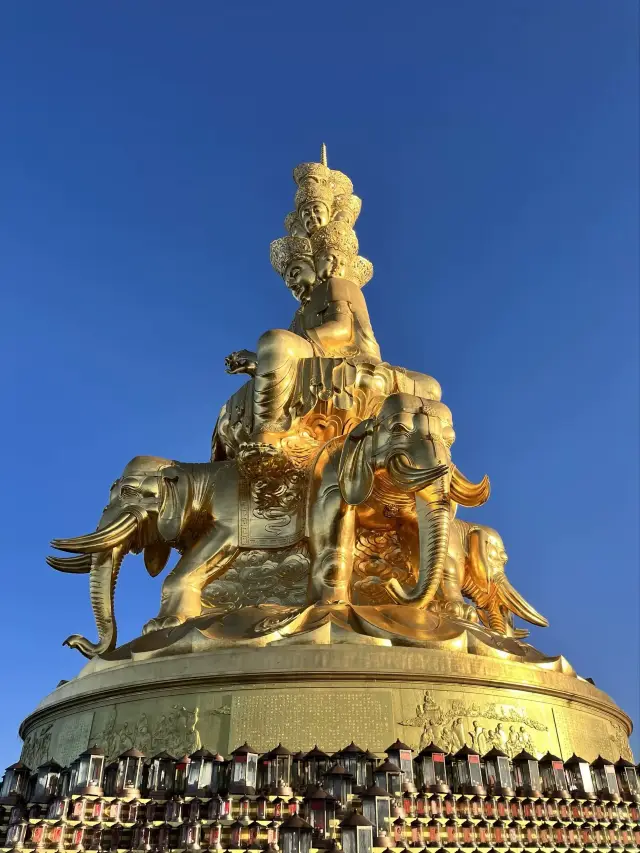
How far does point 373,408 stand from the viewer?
11.7 metres

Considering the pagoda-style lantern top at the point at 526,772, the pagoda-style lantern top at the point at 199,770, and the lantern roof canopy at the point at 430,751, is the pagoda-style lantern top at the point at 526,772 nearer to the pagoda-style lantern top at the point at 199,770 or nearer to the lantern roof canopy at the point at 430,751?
the lantern roof canopy at the point at 430,751

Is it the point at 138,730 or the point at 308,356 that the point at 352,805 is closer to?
the point at 138,730

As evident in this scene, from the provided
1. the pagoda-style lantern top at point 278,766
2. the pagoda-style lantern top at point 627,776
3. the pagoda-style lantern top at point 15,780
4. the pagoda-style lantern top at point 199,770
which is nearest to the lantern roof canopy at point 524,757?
the pagoda-style lantern top at point 627,776

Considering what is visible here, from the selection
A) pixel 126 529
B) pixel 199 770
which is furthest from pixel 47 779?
pixel 126 529

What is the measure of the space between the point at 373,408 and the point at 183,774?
6.28 m

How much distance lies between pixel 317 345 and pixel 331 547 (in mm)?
3974

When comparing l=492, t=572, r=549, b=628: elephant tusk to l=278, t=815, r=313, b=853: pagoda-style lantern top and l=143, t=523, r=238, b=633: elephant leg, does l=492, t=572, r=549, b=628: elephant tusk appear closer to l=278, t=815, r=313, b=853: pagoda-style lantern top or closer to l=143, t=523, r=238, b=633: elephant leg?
l=143, t=523, r=238, b=633: elephant leg

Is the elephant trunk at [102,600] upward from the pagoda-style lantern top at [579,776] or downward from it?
upward

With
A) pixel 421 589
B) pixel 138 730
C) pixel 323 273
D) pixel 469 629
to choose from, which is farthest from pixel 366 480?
pixel 323 273

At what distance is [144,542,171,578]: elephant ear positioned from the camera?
1099 centimetres

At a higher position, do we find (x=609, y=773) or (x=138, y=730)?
(x=138, y=730)

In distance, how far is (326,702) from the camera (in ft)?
25.3

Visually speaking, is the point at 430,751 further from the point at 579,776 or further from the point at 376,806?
the point at 579,776

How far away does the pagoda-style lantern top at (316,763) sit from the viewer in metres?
6.73
